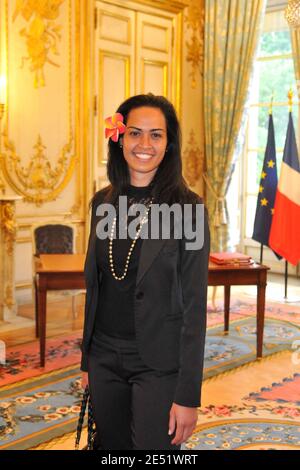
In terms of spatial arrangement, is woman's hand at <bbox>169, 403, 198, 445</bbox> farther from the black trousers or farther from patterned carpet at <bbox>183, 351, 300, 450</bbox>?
patterned carpet at <bbox>183, 351, 300, 450</bbox>

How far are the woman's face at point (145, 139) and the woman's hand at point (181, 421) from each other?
0.71 m

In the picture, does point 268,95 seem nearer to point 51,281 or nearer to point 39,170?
point 39,170

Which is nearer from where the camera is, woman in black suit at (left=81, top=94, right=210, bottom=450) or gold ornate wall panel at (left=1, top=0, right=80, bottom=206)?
woman in black suit at (left=81, top=94, right=210, bottom=450)

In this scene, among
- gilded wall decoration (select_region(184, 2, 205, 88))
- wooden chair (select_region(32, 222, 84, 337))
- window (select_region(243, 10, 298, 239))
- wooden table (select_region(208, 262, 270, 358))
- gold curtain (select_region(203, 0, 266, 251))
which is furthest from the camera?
window (select_region(243, 10, 298, 239))

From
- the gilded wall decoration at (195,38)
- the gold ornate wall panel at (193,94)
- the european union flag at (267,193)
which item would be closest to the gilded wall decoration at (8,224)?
the european union flag at (267,193)

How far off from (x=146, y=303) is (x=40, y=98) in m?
4.65

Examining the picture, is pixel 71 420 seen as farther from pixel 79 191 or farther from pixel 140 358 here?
pixel 79 191

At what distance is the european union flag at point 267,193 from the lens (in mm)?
6625

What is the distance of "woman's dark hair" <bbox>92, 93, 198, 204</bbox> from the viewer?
1.83 metres

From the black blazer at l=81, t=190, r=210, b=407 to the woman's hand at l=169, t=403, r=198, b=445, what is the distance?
0.07 ft

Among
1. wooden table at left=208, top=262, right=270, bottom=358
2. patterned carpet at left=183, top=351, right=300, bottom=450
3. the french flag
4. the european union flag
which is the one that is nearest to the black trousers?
patterned carpet at left=183, top=351, right=300, bottom=450

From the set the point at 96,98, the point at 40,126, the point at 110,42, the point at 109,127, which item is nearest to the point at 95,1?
the point at 110,42

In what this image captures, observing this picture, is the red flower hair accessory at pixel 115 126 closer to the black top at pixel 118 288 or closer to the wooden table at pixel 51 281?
the black top at pixel 118 288

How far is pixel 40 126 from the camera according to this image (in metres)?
6.05
